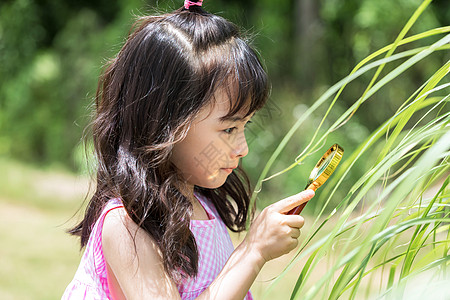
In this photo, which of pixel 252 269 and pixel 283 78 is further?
pixel 283 78

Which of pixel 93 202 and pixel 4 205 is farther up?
pixel 4 205

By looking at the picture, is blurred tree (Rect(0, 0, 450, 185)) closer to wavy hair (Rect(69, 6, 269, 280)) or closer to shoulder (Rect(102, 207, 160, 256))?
wavy hair (Rect(69, 6, 269, 280))

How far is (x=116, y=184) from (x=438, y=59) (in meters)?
2.44

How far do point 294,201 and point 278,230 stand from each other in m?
0.05

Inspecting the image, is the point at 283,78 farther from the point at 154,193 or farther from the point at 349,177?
the point at 154,193

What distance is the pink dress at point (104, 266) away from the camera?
86cm

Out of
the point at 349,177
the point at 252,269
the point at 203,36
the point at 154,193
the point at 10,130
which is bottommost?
the point at 252,269

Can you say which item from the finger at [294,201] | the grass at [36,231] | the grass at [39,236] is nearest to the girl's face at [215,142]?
the finger at [294,201]

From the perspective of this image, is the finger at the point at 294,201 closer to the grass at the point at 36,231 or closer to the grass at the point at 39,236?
the grass at the point at 39,236

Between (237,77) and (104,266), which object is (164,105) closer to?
(237,77)

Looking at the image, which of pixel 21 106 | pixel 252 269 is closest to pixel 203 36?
pixel 252 269

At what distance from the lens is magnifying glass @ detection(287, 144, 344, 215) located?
0.71 m

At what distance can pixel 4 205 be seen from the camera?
3.06 metres

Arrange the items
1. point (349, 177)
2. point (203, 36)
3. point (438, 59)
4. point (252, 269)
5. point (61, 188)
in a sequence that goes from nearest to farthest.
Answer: point (252, 269)
point (203, 36)
point (349, 177)
point (438, 59)
point (61, 188)
